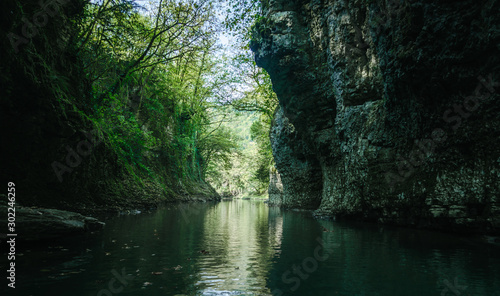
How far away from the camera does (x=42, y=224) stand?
5371 millimetres

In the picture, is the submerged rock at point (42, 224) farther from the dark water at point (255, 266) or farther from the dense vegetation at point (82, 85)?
the dense vegetation at point (82, 85)

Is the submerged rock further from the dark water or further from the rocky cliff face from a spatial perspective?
the rocky cliff face

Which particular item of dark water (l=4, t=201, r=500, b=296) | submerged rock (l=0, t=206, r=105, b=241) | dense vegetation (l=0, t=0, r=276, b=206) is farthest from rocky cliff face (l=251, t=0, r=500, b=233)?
submerged rock (l=0, t=206, r=105, b=241)

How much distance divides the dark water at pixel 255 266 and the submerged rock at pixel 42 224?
0.23 m

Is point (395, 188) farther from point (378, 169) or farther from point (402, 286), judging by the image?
point (402, 286)

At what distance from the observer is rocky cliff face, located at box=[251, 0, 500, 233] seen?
7078 mm

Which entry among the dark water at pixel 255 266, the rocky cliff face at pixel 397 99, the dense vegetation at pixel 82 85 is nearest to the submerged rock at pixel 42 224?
the dark water at pixel 255 266

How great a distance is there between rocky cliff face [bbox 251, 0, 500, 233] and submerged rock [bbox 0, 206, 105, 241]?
9.29 m

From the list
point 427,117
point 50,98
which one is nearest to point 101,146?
point 50,98

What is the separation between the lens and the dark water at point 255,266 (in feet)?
11.9

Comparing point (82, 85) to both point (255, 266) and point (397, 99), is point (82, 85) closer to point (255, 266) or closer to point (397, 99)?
point (255, 266)

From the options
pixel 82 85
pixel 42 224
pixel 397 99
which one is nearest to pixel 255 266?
pixel 42 224

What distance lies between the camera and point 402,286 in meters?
3.82

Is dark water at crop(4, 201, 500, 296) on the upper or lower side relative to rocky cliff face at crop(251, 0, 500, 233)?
lower
